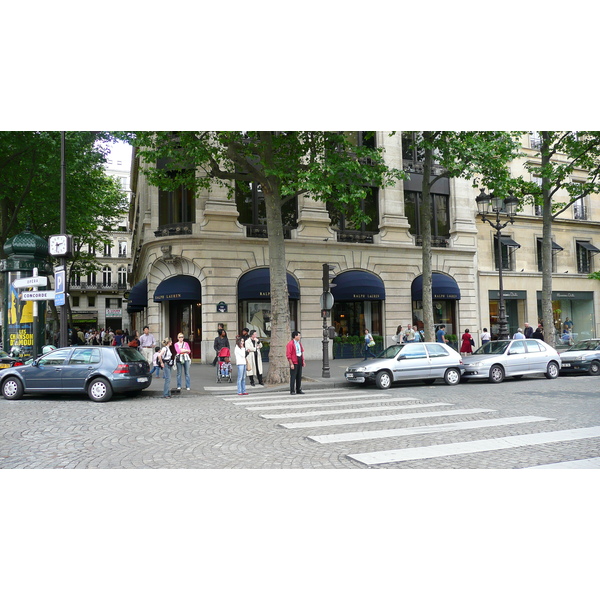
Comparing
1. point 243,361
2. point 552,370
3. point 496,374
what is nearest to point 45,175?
point 243,361

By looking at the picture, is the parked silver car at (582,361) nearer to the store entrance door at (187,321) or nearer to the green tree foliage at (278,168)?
the green tree foliage at (278,168)

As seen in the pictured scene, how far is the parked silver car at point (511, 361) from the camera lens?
16797 millimetres

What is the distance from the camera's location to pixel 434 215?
29.3 m

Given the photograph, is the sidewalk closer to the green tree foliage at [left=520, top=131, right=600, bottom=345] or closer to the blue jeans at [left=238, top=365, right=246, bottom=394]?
the blue jeans at [left=238, top=365, right=246, bottom=394]

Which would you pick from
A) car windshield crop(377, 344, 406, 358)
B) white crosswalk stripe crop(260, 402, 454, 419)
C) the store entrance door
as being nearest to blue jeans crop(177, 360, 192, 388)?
white crosswalk stripe crop(260, 402, 454, 419)

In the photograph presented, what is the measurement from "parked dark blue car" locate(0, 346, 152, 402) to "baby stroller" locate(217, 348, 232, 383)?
10.7ft

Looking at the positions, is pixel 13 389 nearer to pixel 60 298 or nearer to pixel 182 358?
pixel 60 298

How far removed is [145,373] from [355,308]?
1447 cm

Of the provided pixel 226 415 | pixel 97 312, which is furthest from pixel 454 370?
pixel 97 312

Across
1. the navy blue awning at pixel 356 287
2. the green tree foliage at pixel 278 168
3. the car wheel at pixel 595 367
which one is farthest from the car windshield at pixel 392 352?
the navy blue awning at pixel 356 287

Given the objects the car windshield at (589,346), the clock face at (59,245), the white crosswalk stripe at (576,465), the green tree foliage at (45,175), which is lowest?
the white crosswalk stripe at (576,465)

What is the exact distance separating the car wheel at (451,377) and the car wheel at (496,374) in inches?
46.3

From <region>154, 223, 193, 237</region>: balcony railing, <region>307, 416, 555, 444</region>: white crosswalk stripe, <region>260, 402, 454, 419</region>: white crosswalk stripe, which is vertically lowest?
<region>260, 402, 454, 419</region>: white crosswalk stripe

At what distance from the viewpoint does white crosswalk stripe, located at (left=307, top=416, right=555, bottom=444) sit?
8184 mm
